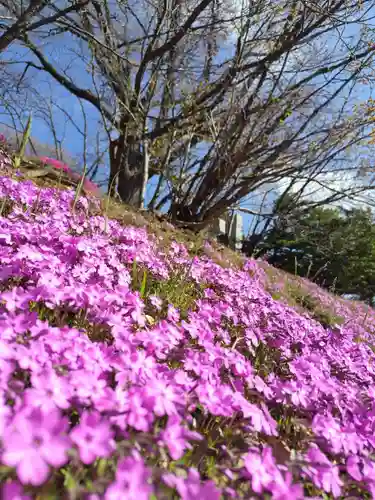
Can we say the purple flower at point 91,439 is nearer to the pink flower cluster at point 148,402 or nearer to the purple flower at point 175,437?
the pink flower cluster at point 148,402

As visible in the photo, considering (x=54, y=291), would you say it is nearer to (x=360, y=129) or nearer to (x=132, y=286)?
(x=132, y=286)

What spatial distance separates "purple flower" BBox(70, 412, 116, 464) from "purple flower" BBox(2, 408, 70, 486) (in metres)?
0.05

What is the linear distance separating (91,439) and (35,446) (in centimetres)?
13

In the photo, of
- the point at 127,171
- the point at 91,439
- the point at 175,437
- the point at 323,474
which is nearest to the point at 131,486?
the point at 91,439

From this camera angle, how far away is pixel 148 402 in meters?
1.04

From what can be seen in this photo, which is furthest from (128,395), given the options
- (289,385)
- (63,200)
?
(63,200)

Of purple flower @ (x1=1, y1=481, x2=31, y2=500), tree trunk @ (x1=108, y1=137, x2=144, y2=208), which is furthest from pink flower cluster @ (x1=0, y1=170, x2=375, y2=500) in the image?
tree trunk @ (x1=108, y1=137, x2=144, y2=208)

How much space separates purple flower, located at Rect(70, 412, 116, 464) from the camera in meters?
0.75

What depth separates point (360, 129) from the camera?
24.6 ft

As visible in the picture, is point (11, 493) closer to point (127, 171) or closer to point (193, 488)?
point (193, 488)

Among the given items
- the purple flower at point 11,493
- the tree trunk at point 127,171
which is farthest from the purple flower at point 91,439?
the tree trunk at point 127,171

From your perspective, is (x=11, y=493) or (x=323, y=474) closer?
(x=11, y=493)

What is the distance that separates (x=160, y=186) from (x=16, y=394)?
27.6 feet

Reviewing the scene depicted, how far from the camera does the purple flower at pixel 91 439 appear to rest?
2.45ft
